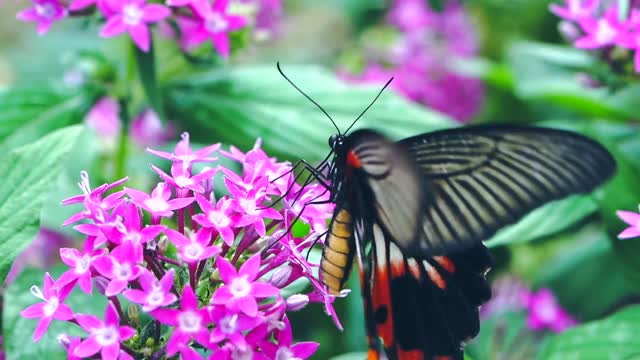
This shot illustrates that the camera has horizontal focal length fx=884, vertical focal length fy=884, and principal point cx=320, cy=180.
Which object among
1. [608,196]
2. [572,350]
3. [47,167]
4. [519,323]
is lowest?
[519,323]

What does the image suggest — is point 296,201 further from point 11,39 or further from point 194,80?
point 11,39

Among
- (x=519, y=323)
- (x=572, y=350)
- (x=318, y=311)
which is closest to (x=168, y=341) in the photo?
(x=572, y=350)

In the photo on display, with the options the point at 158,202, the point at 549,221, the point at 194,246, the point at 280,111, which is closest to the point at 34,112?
the point at 280,111

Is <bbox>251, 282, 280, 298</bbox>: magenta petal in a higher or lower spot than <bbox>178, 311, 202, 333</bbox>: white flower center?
higher

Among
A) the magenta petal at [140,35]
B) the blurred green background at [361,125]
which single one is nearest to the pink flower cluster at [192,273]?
the blurred green background at [361,125]

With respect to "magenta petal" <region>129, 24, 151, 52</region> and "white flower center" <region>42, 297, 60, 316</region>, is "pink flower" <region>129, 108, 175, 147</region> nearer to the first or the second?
"magenta petal" <region>129, 24, 151, 52</region>

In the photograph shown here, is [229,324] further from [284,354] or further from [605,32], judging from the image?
[605,32]

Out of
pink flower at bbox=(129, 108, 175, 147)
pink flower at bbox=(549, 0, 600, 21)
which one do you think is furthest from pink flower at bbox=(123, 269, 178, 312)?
pink flower at bbox=(129, 108, 175, 147)
